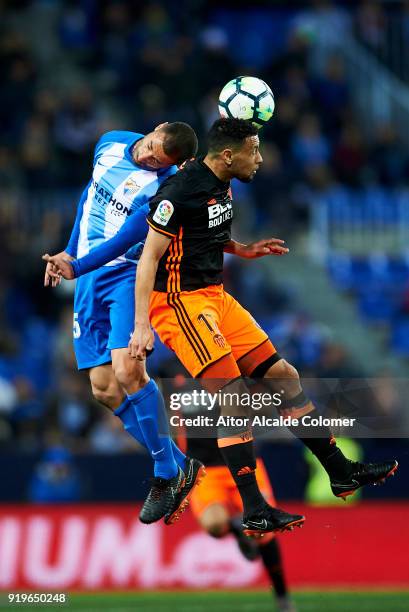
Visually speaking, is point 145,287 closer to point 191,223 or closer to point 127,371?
point 191,223

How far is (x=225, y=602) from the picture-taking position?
13758 mm

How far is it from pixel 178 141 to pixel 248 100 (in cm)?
52

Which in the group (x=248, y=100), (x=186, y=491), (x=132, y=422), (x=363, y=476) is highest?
(x=248, y=100)

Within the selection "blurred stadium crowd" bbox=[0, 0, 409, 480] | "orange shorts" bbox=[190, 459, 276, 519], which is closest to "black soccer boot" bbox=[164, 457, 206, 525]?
"orange shorts" bbox=[190, 459, 276, 519]

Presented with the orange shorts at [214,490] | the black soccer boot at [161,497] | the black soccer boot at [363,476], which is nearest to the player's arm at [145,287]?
the black soccer boot at [161,497]

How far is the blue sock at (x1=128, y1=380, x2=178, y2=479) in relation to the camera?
31.6 feet

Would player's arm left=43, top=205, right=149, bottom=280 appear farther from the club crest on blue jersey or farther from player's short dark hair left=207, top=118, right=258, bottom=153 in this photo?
player's short dark hair left=207, top=118, right=258, bottom=153

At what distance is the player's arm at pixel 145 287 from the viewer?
8.84 meters

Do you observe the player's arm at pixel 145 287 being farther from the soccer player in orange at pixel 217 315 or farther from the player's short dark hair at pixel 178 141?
the player's short dark hair at pixel 178 141

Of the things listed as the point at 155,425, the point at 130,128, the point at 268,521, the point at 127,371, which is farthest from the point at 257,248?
the point at 130,128

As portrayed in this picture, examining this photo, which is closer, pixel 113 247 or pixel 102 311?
pixel 113 247

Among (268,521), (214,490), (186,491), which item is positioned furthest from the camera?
(214,490)

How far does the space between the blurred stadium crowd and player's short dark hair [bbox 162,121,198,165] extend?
632 cm

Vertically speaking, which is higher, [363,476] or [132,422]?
[132,422]
